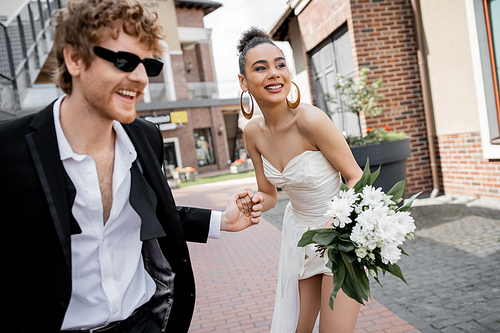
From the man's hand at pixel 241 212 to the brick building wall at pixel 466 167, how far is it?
227 inches

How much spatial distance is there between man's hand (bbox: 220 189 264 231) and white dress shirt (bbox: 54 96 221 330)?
651mm

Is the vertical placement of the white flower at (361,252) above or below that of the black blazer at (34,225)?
below

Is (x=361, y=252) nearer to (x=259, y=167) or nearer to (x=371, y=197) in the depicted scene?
(x=371, y=197)

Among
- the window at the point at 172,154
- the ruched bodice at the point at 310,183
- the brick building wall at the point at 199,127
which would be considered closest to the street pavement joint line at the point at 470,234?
the ruched bodice at the point at 310,183

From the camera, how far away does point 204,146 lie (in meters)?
32.2

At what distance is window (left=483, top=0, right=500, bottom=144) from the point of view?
250 inches

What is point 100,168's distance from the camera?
1741mm

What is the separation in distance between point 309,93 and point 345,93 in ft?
15.6

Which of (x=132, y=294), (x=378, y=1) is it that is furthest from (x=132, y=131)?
(x=378, y=1)

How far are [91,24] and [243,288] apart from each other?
13.4ft

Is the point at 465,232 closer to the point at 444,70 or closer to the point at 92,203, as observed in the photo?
the point at 444,70

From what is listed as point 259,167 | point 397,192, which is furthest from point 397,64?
point 397,192

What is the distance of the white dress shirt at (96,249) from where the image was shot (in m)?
1.62

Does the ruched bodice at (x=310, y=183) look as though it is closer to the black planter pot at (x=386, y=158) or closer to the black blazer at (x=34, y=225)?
the black blazer at (x=34, y=225)
